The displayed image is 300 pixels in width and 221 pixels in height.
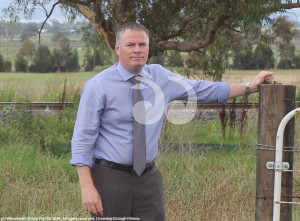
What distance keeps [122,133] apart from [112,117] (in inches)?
4.7

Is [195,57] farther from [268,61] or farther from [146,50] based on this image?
[268,61]

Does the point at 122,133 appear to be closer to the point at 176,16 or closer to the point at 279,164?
the point at 279,164

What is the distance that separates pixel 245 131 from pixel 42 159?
4.31 meters

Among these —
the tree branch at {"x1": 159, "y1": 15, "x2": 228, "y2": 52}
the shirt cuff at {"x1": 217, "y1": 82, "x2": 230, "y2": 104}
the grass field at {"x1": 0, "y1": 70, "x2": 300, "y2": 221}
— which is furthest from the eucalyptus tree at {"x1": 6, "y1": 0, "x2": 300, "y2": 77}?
the shirt cuff at {"x1": 217, "y1": 82, "x2": 230, "y2": 104}

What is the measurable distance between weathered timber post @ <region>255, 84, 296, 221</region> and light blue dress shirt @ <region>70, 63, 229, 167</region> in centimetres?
67

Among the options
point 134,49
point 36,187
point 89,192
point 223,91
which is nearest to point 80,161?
point 89,192

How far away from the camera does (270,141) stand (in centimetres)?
422

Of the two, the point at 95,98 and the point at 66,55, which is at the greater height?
the point at 66,55

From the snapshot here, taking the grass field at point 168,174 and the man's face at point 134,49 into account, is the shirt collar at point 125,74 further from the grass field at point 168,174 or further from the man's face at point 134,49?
the grass field at point 168,174

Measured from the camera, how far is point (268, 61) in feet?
161

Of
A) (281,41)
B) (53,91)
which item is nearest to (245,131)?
(53,91)

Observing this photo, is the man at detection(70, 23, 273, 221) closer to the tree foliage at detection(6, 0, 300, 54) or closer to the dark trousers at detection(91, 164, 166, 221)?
the dark trousers at detection(91, 164, 166, 221)

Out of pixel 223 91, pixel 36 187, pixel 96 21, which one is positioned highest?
pixel 96 21

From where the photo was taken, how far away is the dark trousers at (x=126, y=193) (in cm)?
428
